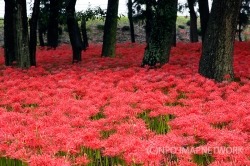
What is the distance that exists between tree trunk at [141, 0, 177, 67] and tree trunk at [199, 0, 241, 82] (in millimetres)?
3166

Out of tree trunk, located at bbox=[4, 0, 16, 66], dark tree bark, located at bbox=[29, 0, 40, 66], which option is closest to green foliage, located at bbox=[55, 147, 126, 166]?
dark tree bark, located at bbox=[29, 0, 40, 66]

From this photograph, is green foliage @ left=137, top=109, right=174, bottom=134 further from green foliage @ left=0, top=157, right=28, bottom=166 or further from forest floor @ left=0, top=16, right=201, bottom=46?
forest floor @ left=0, top=16, right=201, bottom=46

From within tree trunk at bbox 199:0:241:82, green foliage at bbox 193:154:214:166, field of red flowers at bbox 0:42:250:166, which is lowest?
green foliage at bbox 193:154:214:166

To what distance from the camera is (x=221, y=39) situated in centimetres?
1049

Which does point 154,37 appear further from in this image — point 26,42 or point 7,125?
point 7,125

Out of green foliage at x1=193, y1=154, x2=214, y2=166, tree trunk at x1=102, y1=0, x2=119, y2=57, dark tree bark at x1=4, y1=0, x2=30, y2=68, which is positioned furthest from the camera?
tree trunk at x1=102, y1=0, x2=119, y2=57

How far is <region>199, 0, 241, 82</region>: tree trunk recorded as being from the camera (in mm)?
10344

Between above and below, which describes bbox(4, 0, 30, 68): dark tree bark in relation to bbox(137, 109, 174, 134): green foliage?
above

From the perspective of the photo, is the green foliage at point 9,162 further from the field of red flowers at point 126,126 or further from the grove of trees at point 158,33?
the grove of trees at point 158,33

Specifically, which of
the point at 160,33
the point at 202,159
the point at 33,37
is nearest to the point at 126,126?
the point at 202,159

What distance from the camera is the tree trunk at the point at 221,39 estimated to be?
10.3 m

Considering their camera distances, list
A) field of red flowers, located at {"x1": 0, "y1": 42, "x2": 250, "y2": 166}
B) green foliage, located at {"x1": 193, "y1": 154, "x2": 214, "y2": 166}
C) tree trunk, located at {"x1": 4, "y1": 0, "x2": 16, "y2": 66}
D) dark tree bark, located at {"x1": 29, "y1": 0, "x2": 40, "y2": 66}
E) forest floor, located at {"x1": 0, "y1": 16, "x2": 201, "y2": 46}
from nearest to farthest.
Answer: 1. field of red flowers, located at {"x1": 0, "y1": 42, "x2": 250, "y2": 166}
2. green foliage, located at {"x1": 193, "y1": 154, "x2": 214, "y2": 166}
3. dark tree bark, located at {"x1": 29, "y1": 0, "x2": 40, "y2": 66}
4. tree trunk, located at {"x1": 4, "y1": 0, "x2": 16, "y2": 66}
5. forest floor, located at {"x1": 0, "y1": 16, "x2": 201, "y2": 46}

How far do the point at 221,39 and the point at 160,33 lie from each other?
363 centimetres

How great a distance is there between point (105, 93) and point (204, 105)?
2.48m
